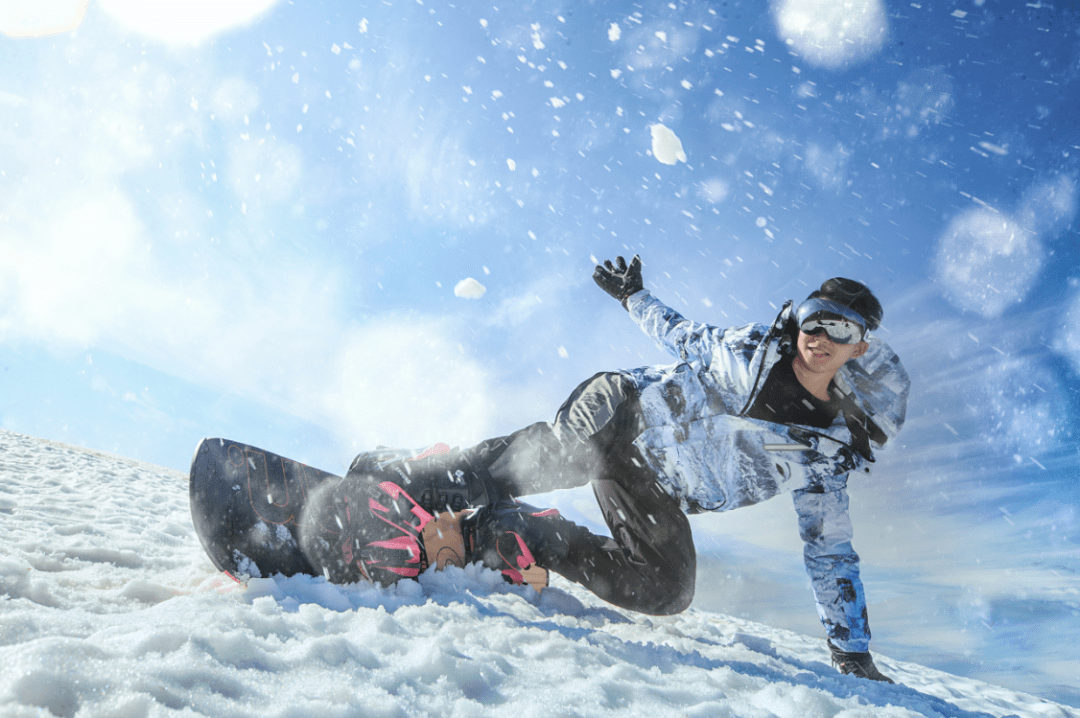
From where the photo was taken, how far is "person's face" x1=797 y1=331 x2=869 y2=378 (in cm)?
259

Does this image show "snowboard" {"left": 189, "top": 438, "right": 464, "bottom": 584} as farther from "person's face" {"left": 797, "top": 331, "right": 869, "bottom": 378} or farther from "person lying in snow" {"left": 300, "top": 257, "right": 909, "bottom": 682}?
"person's face" {"left": 797, "top": 331, "right": 869, "bottom": 378}

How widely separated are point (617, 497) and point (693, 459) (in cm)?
56

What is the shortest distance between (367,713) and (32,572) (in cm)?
146

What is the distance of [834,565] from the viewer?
103 inches

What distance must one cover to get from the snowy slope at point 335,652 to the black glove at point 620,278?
2284mm

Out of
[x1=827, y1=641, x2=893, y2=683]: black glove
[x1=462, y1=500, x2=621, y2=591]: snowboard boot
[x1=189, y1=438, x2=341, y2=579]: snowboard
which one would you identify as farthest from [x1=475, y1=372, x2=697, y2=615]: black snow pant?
[x1=189, y1=438, x2=341, y2=579]: snowboard

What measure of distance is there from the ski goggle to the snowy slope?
1603 mm

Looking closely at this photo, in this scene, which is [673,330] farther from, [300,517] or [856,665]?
[300,517]

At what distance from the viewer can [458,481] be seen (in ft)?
8.01

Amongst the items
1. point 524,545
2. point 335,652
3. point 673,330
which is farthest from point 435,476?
point 673,330

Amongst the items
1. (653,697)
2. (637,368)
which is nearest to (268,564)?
(653,697)

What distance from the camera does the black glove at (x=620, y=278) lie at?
3799 mm

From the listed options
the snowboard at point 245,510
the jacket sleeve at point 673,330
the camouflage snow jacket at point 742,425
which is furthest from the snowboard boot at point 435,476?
the jacket sleeve at point 673,330

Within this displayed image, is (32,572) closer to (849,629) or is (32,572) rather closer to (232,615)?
(232,615)
